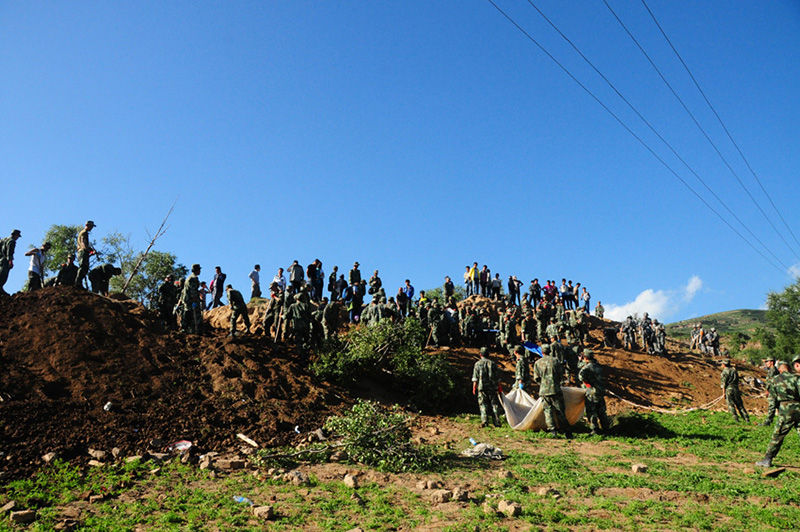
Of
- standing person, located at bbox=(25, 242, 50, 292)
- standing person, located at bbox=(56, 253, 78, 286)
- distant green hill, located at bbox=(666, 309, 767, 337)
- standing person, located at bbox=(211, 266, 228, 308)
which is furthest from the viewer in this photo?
distant green hill, located at bbox=(666, 309, 767, 337)

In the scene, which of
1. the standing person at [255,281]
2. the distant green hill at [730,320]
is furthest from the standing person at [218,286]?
the distant green hill at [730,320]

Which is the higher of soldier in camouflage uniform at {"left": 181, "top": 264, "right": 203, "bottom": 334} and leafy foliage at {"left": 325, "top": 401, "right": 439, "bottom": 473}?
soldier in camouflage uniform at {"left": 181, "top": 264, "right": 203, "bottom": 334}

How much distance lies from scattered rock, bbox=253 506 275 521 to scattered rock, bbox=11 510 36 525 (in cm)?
279

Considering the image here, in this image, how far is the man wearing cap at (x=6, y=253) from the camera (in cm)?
1483

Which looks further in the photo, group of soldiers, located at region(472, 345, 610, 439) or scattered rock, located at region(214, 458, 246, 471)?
group of soldiers, located at region(472, 345, 610, 439)

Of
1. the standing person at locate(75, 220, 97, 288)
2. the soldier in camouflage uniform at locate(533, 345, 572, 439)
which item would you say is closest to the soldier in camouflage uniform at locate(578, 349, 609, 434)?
the soldier in camouflage uniform at locate(533, 345, 572, 439)

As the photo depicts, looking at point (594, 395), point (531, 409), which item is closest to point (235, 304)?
point (531, 409)

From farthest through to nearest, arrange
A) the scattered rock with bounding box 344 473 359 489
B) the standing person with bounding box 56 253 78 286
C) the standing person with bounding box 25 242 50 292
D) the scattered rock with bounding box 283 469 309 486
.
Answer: the standing person with bounding box 56 253 78 286 < the standing person with bounding box 25 242 50 292 < the scattered rock with bounding box 283 469 309 486 < the scattered rock with bounding box 344 473 359 489

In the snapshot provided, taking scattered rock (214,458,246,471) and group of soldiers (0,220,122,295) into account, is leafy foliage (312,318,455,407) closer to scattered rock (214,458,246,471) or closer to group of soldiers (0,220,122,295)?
scattered rock (214,458,246,471)

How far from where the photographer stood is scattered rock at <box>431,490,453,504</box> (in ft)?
23.1

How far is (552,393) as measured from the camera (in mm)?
11891

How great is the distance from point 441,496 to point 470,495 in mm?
533

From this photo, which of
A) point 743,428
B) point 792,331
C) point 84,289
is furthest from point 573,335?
point 792,331

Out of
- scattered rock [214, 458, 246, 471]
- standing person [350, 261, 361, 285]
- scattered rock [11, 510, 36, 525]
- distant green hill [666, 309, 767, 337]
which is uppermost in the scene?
distant green hill [666, 309, 767, 337]
